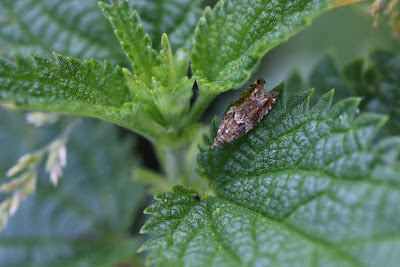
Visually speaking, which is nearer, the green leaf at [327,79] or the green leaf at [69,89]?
the green leaf at [69,89]

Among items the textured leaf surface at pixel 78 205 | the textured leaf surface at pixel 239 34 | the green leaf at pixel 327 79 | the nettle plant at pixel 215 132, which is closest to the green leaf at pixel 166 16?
the nettle plant at pixel 215 132

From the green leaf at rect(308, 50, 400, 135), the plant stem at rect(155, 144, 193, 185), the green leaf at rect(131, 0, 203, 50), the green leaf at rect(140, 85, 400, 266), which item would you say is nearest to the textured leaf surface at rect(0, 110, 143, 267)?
the plant stem at rect(155, 144, 193, 185)

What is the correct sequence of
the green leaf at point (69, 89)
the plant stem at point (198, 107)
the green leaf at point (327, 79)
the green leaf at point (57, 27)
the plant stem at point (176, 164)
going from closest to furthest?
the green leaf at point (69, 89)
the plant stem at point (198, 107)
the plant stem at point (176, 164)
the green leaf at point (57, 27)
the green leaf at point (327, 79)

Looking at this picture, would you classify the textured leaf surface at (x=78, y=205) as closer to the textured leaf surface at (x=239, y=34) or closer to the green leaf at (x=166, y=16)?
the green leaf at (x=166, y=16)

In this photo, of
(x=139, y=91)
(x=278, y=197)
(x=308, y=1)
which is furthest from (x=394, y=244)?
(x=139, y=91)

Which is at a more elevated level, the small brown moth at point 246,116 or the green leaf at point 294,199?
the small brown moth at point 246,116

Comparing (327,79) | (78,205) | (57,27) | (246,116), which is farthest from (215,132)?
(78,205)

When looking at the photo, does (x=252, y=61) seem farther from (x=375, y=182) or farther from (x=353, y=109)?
(x=375, y=182)
